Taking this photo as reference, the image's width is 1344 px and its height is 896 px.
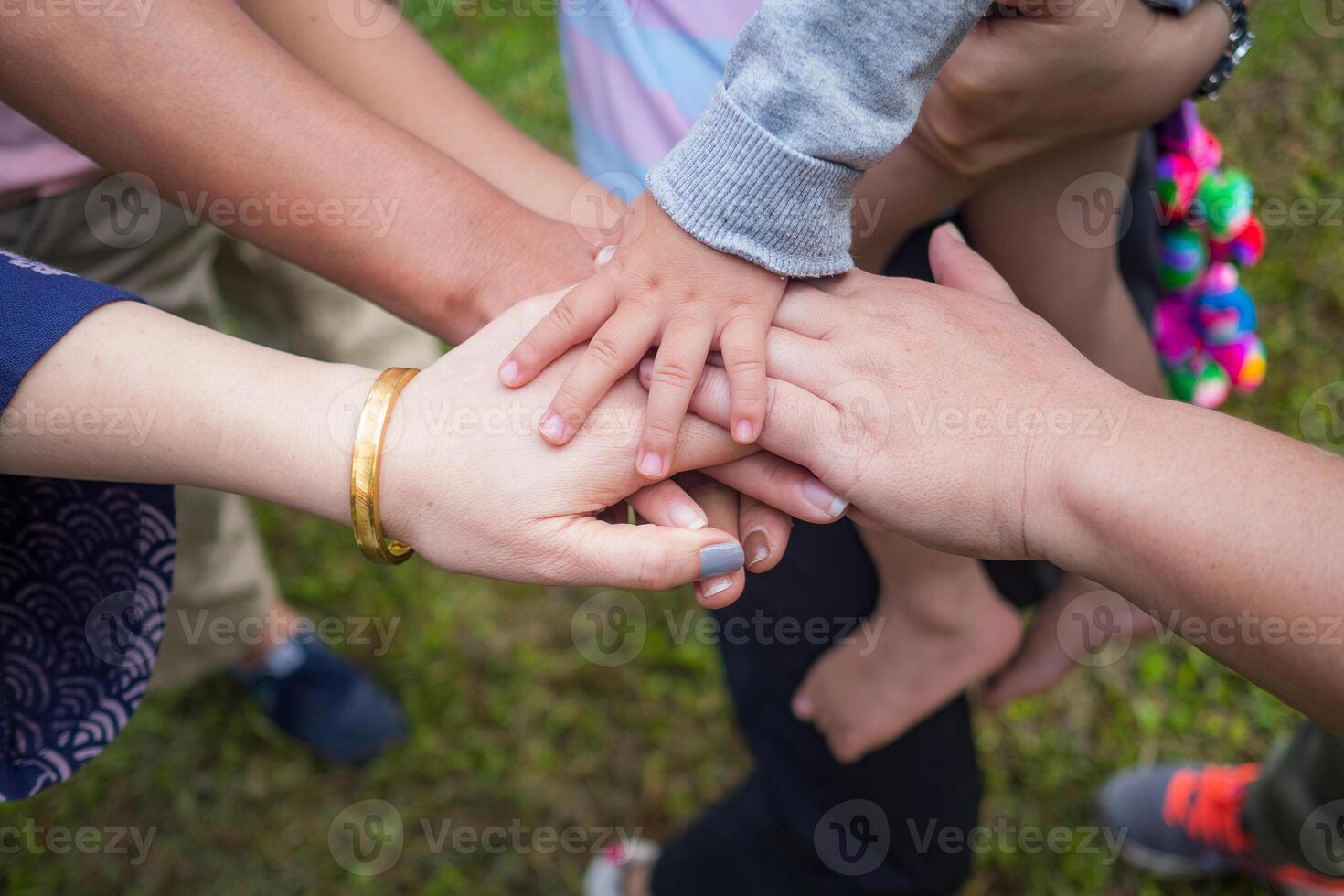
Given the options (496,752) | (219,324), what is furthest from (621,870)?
(219,324)

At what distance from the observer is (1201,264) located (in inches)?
70.9

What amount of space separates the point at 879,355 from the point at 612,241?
0.39 metres

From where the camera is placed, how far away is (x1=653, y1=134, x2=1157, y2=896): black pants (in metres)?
1.63

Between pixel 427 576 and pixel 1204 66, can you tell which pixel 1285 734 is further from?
pixel 427 576

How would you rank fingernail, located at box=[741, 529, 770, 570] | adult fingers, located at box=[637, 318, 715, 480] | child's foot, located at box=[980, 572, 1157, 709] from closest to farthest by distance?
adult fingers, located at box=[637, 318, 715, 480], fingernail, located at box=[741, 529, 770, 570], child's foot, located at box=[980, 572, 1157, 709]

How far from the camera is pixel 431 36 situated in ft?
12.1

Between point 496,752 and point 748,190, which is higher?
point 748,190

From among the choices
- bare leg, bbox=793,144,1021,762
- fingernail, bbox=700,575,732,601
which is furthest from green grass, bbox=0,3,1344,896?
fingernail, bbox=700,575,732,601

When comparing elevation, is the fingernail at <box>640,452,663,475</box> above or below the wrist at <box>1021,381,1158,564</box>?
below

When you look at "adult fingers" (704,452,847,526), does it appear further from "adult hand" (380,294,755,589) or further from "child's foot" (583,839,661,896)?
"child's foot" (583,839,661,896)

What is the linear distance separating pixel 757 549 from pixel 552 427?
0.33 m

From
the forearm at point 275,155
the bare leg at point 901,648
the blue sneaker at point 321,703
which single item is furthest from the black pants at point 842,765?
the blue sneaker at point 321,703

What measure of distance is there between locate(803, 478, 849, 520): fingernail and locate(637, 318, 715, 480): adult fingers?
0.20m

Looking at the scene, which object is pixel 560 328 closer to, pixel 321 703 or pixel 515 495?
pixel 515 495
